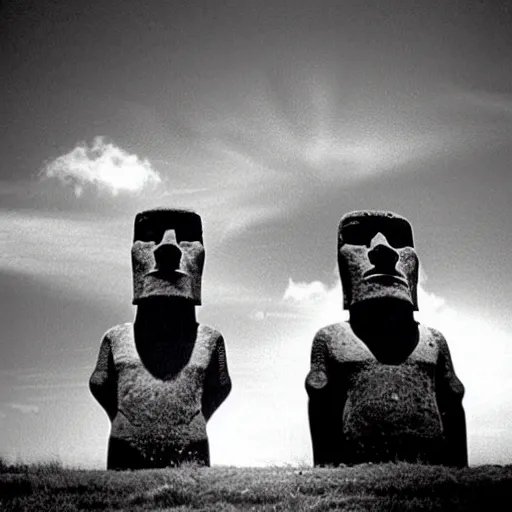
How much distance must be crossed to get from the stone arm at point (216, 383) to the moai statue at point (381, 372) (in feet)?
4.89

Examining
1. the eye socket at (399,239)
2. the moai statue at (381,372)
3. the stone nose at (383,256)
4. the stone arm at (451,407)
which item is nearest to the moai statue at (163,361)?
the moai statue at (381,372)

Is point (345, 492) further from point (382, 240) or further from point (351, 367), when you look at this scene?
point (382, 240)

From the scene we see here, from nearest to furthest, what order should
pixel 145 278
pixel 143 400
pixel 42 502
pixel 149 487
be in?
pixel 42 502 → pixel 149 487 → pixel 143 400 → pixel 145 278

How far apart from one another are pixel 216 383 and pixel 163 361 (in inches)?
36.7

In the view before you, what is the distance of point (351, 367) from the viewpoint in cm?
1020

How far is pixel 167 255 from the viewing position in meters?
11.1

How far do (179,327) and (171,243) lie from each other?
4.19ft

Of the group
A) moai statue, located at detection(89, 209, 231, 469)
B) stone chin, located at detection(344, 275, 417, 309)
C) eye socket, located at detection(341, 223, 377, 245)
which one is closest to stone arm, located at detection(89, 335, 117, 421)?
moai statue, located at detection(89, 209, 231, 469)

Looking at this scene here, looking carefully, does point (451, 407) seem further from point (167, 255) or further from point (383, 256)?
point (167, 255)

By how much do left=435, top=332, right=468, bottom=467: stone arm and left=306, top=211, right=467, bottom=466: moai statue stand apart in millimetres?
14

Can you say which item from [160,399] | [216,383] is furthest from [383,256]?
[160,399]

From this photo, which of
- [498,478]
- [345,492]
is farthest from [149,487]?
[498,478]

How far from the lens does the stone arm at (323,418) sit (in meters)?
10.1

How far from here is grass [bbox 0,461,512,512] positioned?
260 inches
